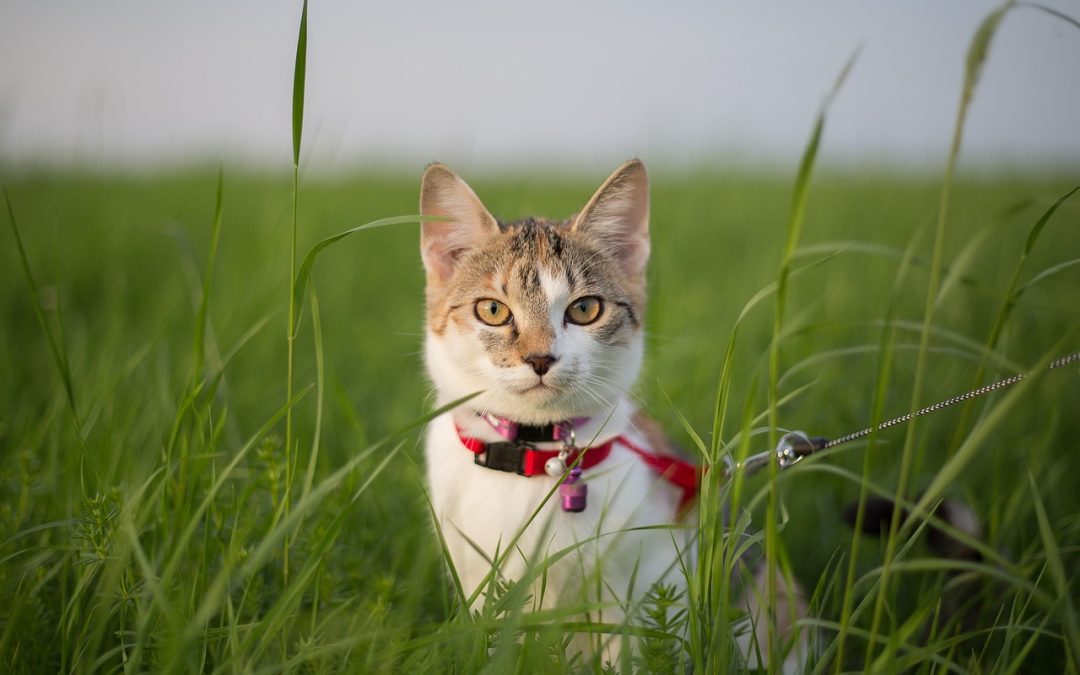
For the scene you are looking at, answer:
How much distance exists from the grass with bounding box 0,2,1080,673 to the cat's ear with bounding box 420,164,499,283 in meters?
0.33

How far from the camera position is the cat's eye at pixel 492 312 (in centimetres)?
205

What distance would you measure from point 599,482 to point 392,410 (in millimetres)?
1640

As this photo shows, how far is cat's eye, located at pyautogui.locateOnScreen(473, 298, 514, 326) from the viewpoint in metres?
2.05

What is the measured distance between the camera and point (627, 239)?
7.72ft

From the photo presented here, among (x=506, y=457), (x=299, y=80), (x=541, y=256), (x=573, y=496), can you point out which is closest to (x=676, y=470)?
(x=573, y=496)

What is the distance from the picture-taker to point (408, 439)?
2158 millimetres

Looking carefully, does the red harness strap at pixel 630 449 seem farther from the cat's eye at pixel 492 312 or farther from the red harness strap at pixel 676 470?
the cat's eye at pixel 492 312

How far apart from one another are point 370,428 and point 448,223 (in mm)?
1286

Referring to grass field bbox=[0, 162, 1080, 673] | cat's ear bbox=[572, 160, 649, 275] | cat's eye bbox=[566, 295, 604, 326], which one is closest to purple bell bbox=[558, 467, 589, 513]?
grass field bbox=[0, 162, 1080, 673]

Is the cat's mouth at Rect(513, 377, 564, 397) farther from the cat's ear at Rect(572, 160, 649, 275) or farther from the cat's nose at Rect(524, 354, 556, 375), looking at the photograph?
the cat's ear at Rect(572, 160, 649, 275)

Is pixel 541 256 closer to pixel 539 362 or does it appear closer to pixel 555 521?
pixel 539 362

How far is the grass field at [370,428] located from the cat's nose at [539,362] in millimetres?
418

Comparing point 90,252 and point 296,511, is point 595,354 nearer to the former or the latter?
point 296,511

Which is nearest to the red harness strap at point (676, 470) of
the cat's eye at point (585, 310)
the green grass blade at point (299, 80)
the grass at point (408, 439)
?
the grass at point (408, 439)
